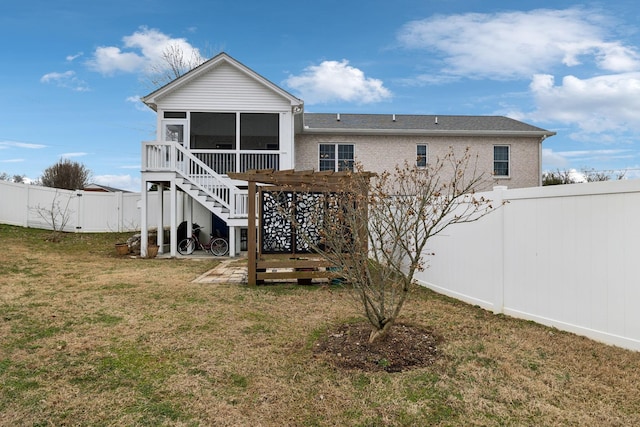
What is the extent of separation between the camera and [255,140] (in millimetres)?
17219

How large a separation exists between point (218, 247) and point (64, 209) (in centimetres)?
821

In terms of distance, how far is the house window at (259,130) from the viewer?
15695 mm

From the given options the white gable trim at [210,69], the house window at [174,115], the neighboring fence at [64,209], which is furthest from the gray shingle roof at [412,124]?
the neighboring fence at [64,209]

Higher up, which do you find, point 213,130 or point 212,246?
point 213,130

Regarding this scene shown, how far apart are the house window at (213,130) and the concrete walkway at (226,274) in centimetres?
677

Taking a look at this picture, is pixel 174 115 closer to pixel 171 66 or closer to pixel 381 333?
pixel 381 333

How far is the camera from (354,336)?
177 inches

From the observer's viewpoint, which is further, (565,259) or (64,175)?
(64,175)

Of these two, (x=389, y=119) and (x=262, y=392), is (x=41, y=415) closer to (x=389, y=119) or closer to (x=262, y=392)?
(x=262, y=392)

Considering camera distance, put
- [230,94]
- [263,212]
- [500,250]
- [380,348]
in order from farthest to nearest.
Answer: [230,94]
[263,212]
[500,250]
[380,348]

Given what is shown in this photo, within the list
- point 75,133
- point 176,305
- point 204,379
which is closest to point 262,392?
point 204,379

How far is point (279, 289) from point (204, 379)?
3.95 m

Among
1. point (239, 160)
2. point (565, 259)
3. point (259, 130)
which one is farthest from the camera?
point (259, 130)

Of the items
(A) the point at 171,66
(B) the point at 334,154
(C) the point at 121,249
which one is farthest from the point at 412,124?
(A) the point at 171,66
